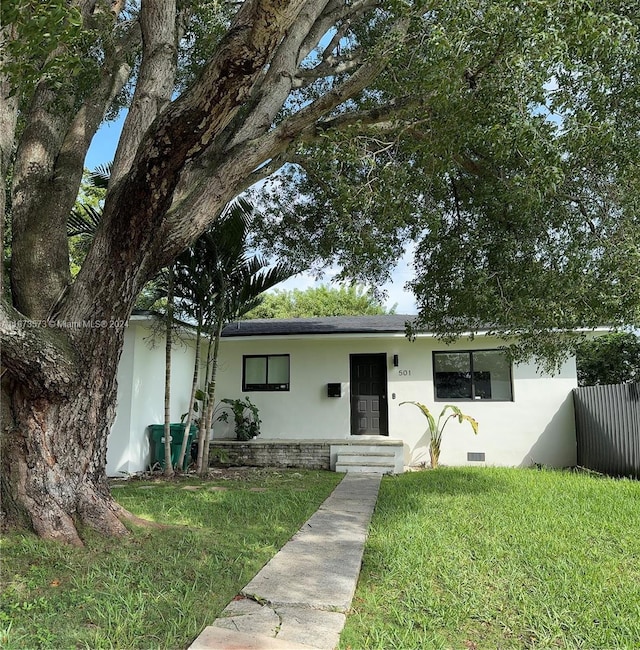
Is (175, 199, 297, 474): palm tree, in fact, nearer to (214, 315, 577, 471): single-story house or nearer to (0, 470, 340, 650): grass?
(214, 315, 577, 471): single-story house

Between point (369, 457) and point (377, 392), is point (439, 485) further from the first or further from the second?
point (377, 392)

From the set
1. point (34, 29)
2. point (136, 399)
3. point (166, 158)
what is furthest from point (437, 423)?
point (34, 29)

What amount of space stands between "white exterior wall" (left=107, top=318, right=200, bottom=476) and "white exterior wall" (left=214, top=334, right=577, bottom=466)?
2.13m

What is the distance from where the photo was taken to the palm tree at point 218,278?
27.1 ft

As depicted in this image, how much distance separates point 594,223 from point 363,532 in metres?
4.58

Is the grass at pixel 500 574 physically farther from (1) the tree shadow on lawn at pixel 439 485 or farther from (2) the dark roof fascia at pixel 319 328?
(2) the dark roof fascia at pixel 319 328

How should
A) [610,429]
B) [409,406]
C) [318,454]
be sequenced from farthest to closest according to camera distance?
[409,406] < [318,454] < [610,429]

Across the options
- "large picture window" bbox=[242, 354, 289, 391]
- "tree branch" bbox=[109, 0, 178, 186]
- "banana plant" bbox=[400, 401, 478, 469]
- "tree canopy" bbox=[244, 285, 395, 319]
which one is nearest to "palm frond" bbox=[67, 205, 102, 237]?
"tree branch" bbox=[109, 0, 178, 186]

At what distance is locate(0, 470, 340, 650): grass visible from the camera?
9.04 feet

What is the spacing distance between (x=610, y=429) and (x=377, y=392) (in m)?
4.68

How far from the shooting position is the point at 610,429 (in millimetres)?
8938

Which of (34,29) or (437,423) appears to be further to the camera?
(437,423)

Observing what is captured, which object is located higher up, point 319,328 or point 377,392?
point 319,328
